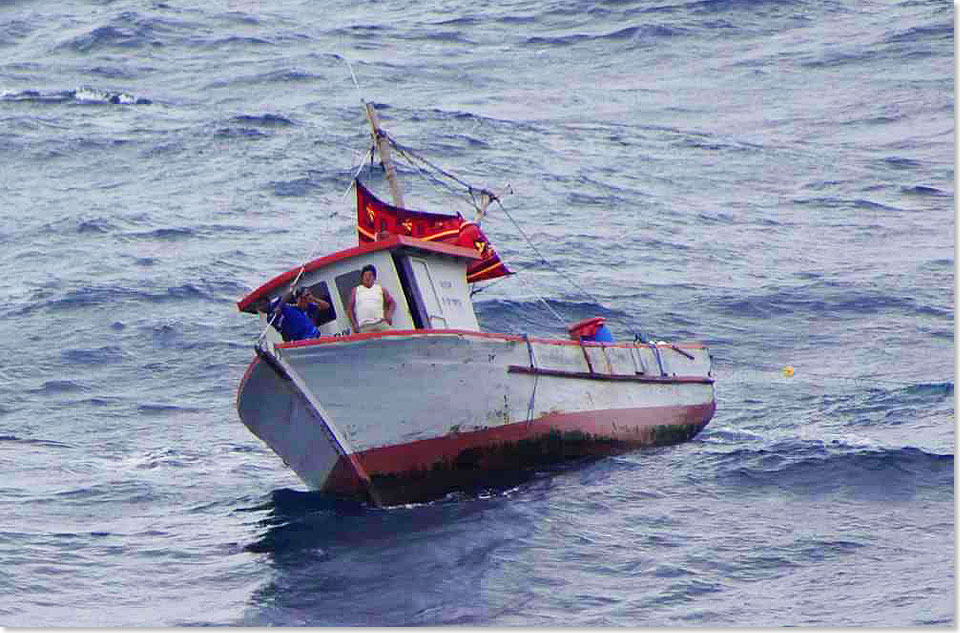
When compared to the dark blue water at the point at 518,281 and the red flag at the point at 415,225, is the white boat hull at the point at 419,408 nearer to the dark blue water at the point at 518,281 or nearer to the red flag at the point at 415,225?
the dark blue water at the point at 518,281

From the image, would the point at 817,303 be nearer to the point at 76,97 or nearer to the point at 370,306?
the point at 370,306

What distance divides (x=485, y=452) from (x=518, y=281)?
53.4ft

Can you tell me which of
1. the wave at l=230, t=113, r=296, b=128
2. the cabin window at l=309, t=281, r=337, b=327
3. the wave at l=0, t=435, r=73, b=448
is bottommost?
the wave at l=0, t=435, r=73, b=448

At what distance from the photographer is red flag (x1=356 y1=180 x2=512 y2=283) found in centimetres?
2733

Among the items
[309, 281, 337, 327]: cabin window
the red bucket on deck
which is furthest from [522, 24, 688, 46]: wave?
[309, 281, 337, 327]: cabin window

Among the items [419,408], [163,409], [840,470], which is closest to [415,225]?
[419,408]

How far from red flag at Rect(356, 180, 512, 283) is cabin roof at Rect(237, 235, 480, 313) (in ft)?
2.77

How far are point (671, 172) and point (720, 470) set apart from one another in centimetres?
2524

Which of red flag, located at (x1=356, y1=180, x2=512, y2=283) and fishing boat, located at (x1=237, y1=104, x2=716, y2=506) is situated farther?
red flag, located at (x1=356, y1=180, x2=512, y2=283)

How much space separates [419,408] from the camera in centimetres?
2500

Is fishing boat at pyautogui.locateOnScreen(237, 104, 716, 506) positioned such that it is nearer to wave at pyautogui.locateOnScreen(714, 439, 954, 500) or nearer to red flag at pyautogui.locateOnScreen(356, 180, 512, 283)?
red flag at pyautogui.locateOnScreen(356, 180, 512, 283)

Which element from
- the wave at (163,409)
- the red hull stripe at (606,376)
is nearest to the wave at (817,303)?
the red hull stripe at (606,376)

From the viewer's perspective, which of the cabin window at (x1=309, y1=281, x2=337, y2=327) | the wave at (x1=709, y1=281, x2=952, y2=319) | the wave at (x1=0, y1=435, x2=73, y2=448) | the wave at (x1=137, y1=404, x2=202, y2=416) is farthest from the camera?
the wave at (x1=709, y1=281, x2=952, y2=319)

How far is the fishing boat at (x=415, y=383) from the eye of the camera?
24.6 metres
